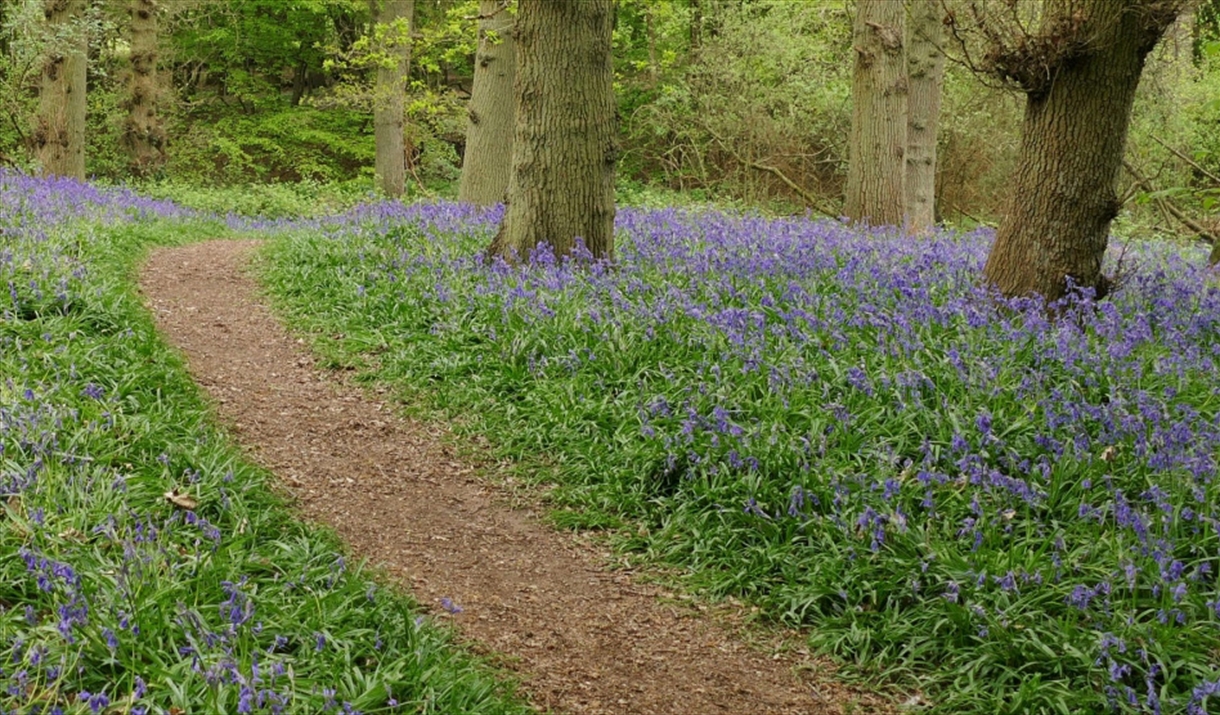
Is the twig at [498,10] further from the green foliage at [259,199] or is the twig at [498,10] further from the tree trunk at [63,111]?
the tree trunk at [63,111]

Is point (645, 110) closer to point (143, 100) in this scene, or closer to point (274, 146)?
point (274, 146)

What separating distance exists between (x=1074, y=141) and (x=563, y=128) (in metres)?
4.06

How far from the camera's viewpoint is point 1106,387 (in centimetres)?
518

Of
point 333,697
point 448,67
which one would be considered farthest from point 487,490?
point 448,67

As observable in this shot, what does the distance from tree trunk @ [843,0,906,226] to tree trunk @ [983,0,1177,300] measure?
5816 millimetres

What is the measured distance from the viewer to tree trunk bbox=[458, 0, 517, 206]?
40.1 feet

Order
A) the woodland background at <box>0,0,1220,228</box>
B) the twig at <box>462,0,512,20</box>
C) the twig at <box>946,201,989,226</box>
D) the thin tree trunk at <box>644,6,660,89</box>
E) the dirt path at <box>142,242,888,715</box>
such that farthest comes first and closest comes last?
the thin tree trunk at <box>644,6,660,89</box> < the twig at <box>946,201,989,226</box> < the woodland background at <box>0,0,1220,228</box> < the twig at <box>462,0,512,20</box> < the dirt path at <box>142,242,888,715</box>

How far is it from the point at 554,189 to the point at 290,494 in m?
4.30

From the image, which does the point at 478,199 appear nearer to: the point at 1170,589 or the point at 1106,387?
the point at 1106,387

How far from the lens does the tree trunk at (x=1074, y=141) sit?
21.2 ft

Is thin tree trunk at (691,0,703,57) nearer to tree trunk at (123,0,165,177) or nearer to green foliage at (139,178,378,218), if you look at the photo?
green foliage at (139,178,378,218)

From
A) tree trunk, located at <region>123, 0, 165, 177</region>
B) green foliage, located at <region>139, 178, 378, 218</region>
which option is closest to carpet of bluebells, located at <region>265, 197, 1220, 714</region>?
green foliage, located at <region>139, 178, 378, 218</region>

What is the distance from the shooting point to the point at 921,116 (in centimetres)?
1557

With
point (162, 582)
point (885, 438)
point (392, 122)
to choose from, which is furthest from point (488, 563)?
point (392, 122)
